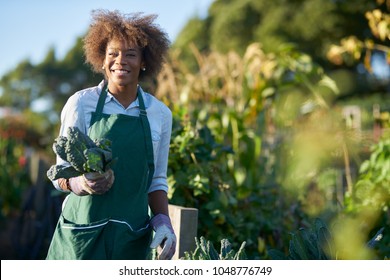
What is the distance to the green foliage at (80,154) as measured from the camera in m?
2.05

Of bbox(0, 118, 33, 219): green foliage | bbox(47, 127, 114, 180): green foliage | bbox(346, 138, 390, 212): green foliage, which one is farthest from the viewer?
bbox(0, 118, 33, 219): green foliage

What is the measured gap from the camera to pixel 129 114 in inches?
93.0

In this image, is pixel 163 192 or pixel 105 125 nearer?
pixel 105 125

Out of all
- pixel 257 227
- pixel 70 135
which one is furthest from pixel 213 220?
pixel 70 135

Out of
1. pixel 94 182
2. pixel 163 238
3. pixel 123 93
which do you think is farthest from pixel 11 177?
pixel 94 182

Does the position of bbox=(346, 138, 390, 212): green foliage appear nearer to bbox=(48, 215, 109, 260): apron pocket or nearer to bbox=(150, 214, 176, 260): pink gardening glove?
bbox=(150, 214, 176, 260): pink gardening glove

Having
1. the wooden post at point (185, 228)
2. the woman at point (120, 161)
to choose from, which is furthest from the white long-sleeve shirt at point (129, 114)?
the wooden post at point (185, 228)

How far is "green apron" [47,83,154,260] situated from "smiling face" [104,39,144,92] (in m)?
Result: 0.06

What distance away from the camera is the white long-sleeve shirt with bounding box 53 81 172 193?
7.48 ft

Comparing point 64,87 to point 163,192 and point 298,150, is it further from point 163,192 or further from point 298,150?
point 163,192

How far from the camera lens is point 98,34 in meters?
2.47

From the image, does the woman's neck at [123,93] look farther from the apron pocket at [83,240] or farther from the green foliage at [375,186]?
the green foliage at [375,186]

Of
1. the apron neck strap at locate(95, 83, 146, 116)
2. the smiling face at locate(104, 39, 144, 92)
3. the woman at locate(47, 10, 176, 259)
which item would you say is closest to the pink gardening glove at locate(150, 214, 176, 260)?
the woman at locate(47, 10, 176, 259)
